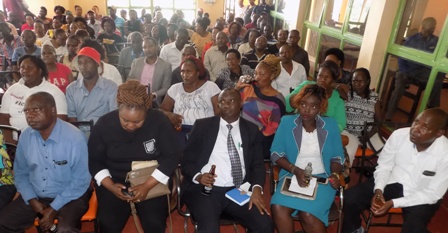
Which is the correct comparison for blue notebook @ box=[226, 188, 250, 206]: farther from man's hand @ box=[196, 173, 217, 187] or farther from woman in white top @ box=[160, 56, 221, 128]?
woman in white top @ box=[160, 56, 221, 128]

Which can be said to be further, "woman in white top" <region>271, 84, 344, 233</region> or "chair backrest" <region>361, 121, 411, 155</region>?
"chair backrest" <region>361, 121, 411, 155</region>

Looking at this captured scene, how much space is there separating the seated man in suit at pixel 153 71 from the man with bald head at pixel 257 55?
145 centimetres

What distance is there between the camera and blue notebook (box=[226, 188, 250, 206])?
7.73ft

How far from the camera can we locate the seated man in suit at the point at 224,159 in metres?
2.45

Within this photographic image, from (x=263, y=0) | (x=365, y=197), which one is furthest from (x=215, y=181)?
(x=263, y=0)

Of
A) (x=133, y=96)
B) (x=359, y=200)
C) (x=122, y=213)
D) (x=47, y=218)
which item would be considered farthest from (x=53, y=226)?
(x=359, y=200)

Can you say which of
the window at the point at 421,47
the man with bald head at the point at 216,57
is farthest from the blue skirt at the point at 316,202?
the man with bald head at the point at 216,57

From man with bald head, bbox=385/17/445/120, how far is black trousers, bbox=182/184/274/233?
3070 mm

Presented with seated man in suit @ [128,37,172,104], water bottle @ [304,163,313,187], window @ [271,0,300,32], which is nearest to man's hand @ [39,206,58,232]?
water bottle @ [304,163,313,187]

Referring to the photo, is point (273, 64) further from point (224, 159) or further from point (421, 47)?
point (421, 47)

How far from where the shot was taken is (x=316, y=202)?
2.46 meters

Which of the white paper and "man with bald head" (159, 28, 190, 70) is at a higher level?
"man with bald head" (159, 28, 190, 70)

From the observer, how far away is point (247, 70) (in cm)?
450

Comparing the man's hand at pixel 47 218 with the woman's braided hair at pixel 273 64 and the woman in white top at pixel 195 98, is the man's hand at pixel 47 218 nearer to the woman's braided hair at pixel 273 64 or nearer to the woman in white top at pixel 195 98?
the woman in white top at pixel 195 98
